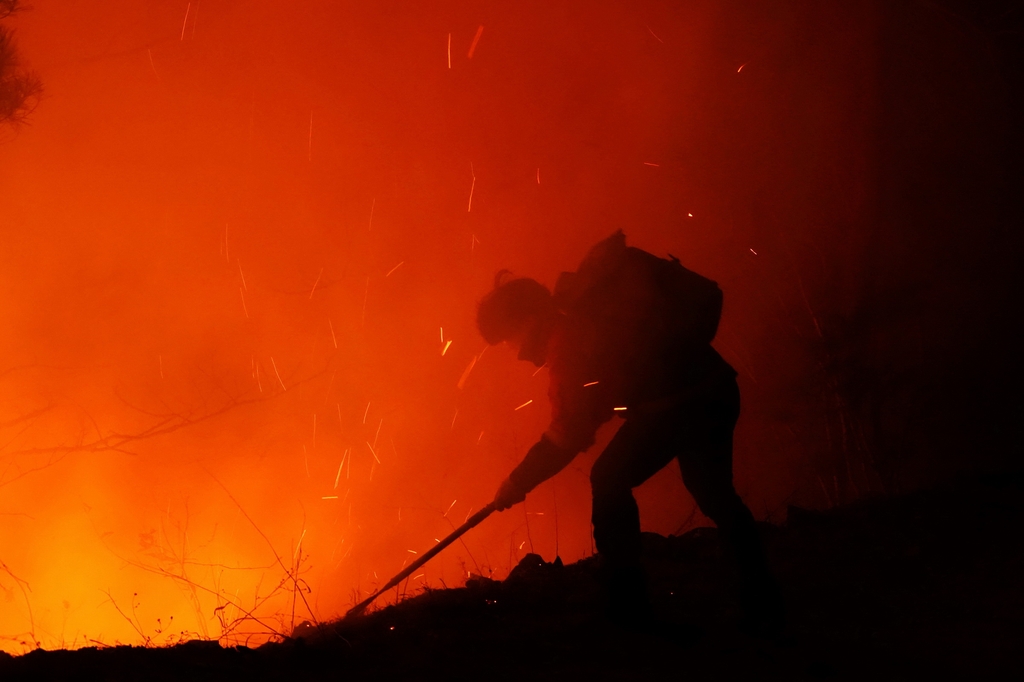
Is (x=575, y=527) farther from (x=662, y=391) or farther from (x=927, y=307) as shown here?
(x=662, y=391)

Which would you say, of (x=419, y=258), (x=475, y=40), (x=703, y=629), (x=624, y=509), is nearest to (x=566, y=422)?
(x=624, y=509)

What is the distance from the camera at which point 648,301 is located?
232 centimetres

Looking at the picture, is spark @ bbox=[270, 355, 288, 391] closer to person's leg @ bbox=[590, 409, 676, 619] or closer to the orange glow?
the orange glow

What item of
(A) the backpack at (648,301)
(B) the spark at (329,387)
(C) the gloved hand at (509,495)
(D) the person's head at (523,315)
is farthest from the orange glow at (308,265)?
(A) the backpack at (648,301)

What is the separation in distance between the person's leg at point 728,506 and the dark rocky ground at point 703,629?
136 mm

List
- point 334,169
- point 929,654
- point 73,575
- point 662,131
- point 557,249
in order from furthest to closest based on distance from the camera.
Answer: point 662,131 < point 557,249 < point 334,169 < point 73,575 < point 929,654

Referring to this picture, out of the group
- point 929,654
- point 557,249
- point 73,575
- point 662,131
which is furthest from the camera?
point 662,131

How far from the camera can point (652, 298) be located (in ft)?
7.61

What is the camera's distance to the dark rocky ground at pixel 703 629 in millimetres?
2100

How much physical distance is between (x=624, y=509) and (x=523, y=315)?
2.50 feet

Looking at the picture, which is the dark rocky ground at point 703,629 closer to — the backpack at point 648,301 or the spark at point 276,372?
the backpack at point 648,301

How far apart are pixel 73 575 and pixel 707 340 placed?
6742 millimetres

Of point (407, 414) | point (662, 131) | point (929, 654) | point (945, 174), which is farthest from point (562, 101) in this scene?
point (929, 654)

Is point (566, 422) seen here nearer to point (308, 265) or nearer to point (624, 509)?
point (624, 509)
